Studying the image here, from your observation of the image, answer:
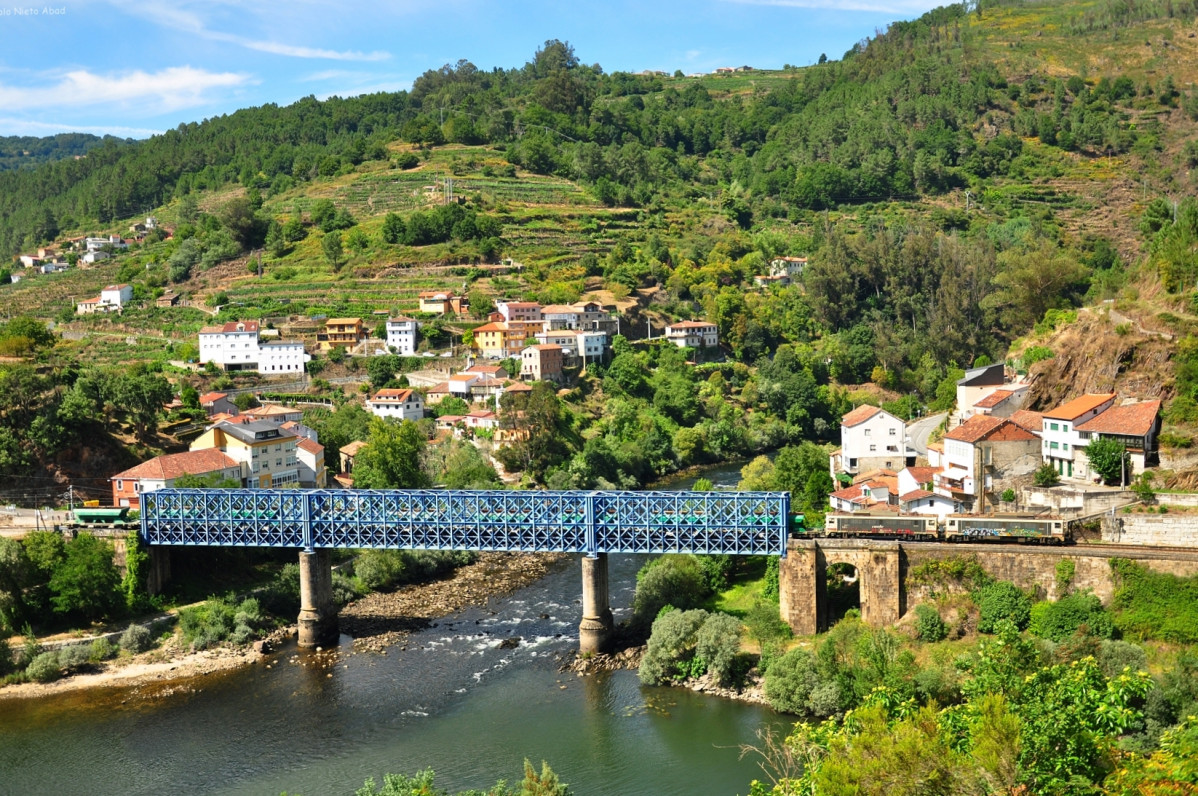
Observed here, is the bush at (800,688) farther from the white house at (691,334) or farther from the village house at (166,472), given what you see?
the white house at (691,334)

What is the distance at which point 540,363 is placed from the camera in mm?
81875

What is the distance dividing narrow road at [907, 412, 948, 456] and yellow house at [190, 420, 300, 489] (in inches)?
1313

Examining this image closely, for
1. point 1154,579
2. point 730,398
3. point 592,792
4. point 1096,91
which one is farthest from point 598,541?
point 1096,91

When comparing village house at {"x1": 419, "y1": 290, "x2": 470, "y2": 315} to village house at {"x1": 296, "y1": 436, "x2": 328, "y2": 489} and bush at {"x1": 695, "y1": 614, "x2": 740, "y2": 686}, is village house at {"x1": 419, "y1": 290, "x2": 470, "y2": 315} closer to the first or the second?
village house at {"x1": 296, "y1": 436, "x2": 328, "y2": 489}

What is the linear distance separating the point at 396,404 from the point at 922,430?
35030 mm

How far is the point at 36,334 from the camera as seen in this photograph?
76.8 metres

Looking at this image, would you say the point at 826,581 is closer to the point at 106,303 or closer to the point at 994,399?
the point at 994,399

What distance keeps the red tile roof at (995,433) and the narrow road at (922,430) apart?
962 centimetres

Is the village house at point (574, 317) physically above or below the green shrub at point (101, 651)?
above

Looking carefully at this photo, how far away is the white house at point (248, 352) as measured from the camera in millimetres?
84250

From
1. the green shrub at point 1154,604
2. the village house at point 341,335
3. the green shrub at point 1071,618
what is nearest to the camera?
the green shrub at point 1154,604

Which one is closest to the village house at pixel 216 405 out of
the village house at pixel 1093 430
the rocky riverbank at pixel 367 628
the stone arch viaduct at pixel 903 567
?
the rocky riverbank at pixel 367 628

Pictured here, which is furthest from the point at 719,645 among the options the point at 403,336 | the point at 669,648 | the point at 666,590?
the point at 403,336

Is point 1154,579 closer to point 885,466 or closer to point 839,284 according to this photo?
point 885,466
